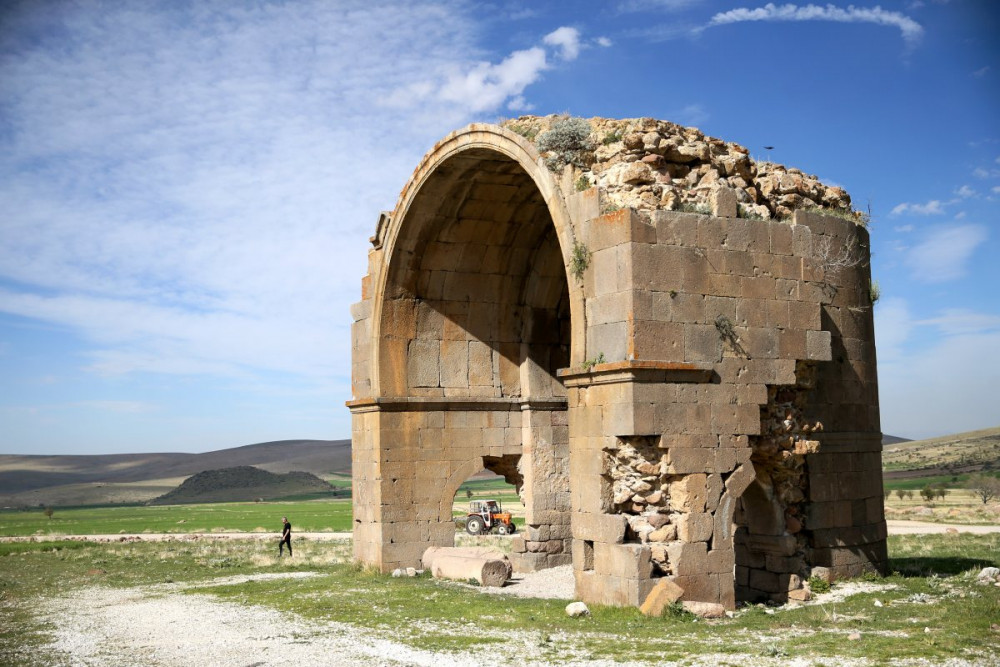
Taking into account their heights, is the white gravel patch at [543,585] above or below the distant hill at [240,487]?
above

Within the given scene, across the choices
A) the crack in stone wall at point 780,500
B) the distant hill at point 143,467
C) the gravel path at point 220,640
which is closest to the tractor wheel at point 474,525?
the gravel path at point 220,640

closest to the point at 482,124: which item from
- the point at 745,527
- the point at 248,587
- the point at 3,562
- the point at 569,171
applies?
the point at 569,171

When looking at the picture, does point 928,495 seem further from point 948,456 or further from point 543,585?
point 948,456

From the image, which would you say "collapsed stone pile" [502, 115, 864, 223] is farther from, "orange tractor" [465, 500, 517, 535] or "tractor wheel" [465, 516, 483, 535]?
"tractor wheel" [465, 516, 483, 535]

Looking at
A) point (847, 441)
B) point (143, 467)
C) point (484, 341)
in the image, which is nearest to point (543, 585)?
point (484, 341)

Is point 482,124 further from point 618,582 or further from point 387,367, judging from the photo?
point 618,582

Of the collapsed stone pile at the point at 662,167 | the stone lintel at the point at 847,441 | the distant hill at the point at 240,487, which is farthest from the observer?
the distant hill at the point at 240,487

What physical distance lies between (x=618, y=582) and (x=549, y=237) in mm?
7512

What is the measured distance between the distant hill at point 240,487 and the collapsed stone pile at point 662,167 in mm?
59686

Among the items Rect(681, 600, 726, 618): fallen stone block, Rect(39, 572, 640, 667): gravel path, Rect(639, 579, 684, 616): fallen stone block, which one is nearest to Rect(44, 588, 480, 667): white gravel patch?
Rect(39, 572, 640, 667): gravel path

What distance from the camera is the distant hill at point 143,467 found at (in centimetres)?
8581

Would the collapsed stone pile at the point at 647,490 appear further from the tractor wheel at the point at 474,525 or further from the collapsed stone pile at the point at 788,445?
the tractor wheel at the point at 474,525

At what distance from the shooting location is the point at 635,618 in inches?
378

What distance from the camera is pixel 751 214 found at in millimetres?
11375
